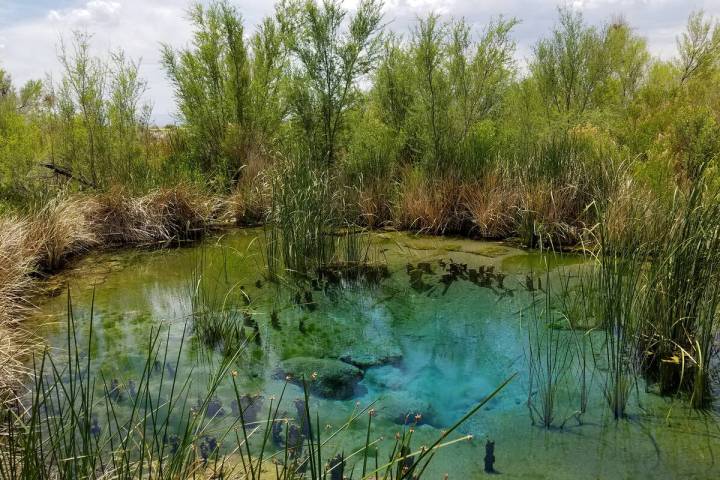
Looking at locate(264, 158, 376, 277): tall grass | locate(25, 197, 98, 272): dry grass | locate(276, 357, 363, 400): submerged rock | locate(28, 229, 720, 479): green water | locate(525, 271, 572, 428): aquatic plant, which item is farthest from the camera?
locate(25, 197, 98, 272): dry grass

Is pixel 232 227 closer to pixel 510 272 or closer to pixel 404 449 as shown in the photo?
pixel 510 272

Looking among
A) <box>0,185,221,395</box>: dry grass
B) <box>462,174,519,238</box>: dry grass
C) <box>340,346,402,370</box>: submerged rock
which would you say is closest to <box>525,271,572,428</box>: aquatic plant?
<box>340,346,402,370</box>: submerged rock

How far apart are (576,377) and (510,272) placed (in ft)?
7.14

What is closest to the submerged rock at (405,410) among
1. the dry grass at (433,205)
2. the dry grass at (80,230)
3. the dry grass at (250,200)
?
the dry grass at (80,230)

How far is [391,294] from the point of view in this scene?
16.3ft

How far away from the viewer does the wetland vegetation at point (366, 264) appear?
263 cm

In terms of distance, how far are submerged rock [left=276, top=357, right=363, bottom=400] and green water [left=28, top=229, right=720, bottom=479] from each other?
2.1 inches

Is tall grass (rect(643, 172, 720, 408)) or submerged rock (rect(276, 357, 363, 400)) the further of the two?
submerged rock (rect(276, 357, 363, 400))

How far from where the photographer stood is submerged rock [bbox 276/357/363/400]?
10.6ft

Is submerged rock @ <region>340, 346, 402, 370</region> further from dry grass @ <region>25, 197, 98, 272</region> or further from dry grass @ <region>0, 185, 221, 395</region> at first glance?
dry grass @ <region>25, 197, 98, 272</region>

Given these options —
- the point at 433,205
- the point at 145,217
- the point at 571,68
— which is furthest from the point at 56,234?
the point at 571,68

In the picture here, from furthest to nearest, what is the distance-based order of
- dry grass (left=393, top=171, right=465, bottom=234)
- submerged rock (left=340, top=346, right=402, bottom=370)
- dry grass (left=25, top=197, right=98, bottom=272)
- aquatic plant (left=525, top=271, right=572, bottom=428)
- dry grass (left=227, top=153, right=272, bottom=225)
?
dry grass (left=227, top=153, right=272, bottom=225) < dry grass (left=393, top=171, right=465, bottom=234) < dry grass (left=25, top=197, right=98, bottom=272) < submerged rock (left=340, top=346, right=402, bottom=370) < aquatic plant (left=525, top=271, right=572, bottom=428)

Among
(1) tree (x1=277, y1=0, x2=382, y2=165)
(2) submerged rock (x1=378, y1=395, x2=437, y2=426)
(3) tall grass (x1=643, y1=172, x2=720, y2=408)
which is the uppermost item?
(1) tree (x1=277, y1=0, x2=382, y2=165)

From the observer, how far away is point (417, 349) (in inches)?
152
